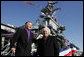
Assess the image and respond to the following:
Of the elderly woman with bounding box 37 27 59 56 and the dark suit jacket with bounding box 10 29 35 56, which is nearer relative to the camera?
the elderly woman with bounding box 37 27 59 56

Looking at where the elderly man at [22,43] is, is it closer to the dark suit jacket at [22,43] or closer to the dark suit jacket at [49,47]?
the dark suit jacket at [22,43]

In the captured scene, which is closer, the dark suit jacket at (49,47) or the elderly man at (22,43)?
the dark suit jacket at (49,47)

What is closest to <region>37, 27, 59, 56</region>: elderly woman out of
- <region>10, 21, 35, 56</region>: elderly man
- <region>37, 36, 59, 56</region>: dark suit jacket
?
<region>37, 36, 59, 56</region>: dark suit jacket

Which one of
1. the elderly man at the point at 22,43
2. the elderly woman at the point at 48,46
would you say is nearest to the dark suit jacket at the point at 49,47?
the elderly woman at the point at 48,46

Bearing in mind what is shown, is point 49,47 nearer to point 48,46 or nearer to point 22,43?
point 48,46

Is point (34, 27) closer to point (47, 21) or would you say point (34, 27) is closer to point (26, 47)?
point (47, 21)

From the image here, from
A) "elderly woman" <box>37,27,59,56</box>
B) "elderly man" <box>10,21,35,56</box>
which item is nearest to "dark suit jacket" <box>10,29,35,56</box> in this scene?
"elderly man" <box>10,21,35,56</box>

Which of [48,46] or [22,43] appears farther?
[22,43]

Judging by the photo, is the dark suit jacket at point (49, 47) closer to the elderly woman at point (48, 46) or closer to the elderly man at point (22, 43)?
the elderly woman at point (48, 46)

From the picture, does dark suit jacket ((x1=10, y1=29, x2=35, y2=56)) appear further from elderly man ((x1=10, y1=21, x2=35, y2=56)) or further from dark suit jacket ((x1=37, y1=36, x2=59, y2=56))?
dark suit jacket ((x1=37, y1=36, x2=59, y2=56))

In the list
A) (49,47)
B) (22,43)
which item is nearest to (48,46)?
(49,47)

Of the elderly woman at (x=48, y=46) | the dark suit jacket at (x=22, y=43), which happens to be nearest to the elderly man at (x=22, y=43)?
the dark suit jacket at (x=22, y=43)

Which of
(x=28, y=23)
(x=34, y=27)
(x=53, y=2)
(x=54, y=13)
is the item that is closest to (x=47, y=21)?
(x=34, y=27)

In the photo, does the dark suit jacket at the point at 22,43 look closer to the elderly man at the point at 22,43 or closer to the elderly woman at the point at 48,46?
the elderly man at the point at 22,43
